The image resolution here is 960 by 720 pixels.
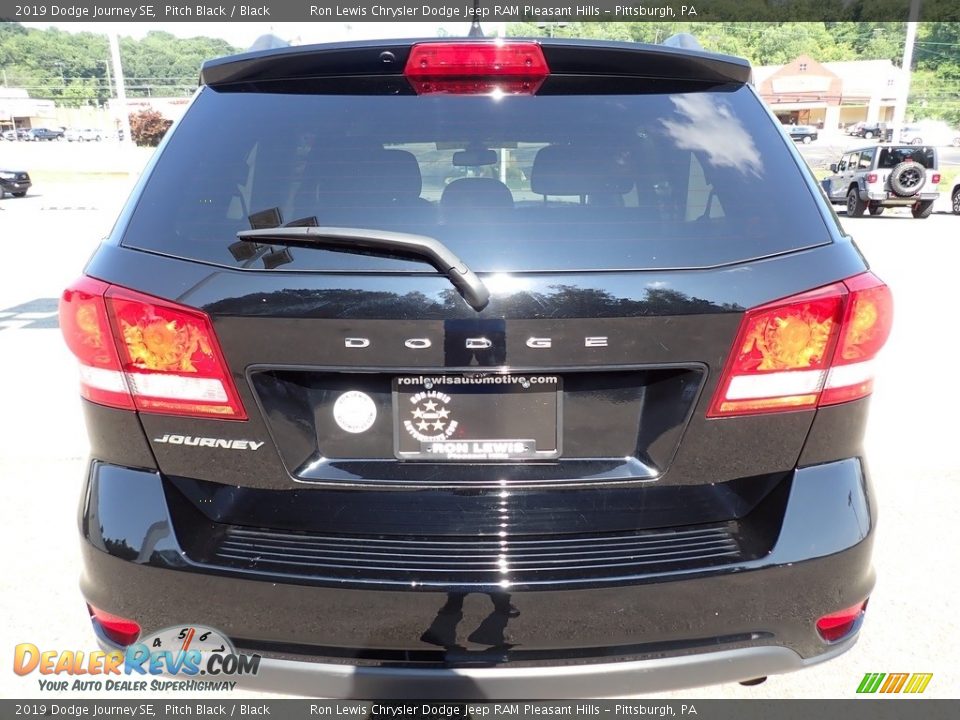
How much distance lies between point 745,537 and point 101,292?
1.62m

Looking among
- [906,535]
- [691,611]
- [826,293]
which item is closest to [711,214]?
[826,293]

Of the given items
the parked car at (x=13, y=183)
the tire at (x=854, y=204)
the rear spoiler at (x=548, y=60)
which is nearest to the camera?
the rear spoiler at (x=548, y=60)

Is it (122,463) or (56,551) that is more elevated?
(122,463)

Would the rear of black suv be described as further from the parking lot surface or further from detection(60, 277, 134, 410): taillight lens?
the parking lot surface

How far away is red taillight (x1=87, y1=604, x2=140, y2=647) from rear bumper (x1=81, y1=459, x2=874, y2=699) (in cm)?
9

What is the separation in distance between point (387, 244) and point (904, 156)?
76.3 feet

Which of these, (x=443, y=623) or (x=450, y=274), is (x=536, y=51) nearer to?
(x=450, y=274)

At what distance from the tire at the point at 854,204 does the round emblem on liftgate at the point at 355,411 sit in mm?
22806

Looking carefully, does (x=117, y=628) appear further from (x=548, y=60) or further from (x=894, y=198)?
(x=894, y=198)

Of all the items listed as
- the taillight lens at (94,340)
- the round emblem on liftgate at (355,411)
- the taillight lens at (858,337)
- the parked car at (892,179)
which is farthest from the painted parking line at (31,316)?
the parked car at (892,179)

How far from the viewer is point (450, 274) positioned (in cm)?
157

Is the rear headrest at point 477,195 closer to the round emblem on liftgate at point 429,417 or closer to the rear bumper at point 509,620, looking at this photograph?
the round emblem on liftgate at point 429,417

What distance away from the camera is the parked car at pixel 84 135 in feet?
261

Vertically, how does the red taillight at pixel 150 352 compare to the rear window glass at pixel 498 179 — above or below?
below
